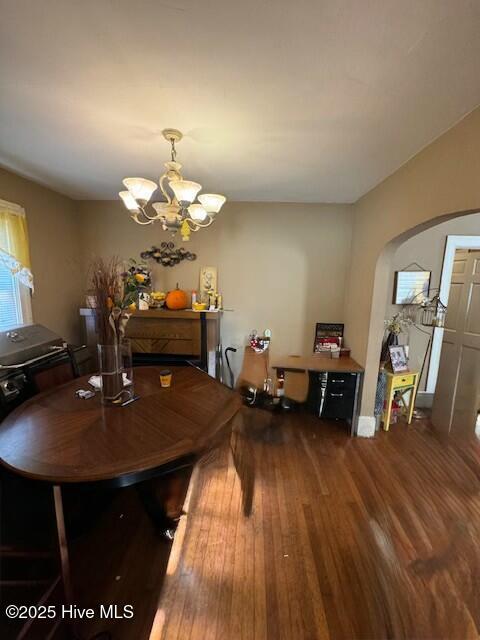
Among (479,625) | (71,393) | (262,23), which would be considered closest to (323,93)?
(262,23)

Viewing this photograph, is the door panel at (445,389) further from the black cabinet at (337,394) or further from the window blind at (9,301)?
the window blind at (9,301)

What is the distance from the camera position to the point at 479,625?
120 cm

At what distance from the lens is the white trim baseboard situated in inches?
106

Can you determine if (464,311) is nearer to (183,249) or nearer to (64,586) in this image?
(183,249)

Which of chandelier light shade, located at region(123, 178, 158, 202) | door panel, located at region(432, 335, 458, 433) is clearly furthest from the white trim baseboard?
chandelier light shade, located at region(123, 178, 158, 202)

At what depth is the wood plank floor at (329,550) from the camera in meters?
1.19

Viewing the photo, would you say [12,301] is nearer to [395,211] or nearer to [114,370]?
[114,370]

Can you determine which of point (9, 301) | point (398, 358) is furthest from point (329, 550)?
point (9, 301)

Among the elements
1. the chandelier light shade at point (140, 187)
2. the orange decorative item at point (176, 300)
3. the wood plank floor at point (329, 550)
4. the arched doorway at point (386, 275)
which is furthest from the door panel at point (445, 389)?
the chandelier light shade at point (140, 187)

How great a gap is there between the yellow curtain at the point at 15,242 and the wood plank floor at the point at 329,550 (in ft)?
7.93

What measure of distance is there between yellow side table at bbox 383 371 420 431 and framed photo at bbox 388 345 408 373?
6 centimetres

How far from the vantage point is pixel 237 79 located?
47.6 inches

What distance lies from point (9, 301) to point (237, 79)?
8.75 feet

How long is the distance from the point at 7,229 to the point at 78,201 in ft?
3.79
